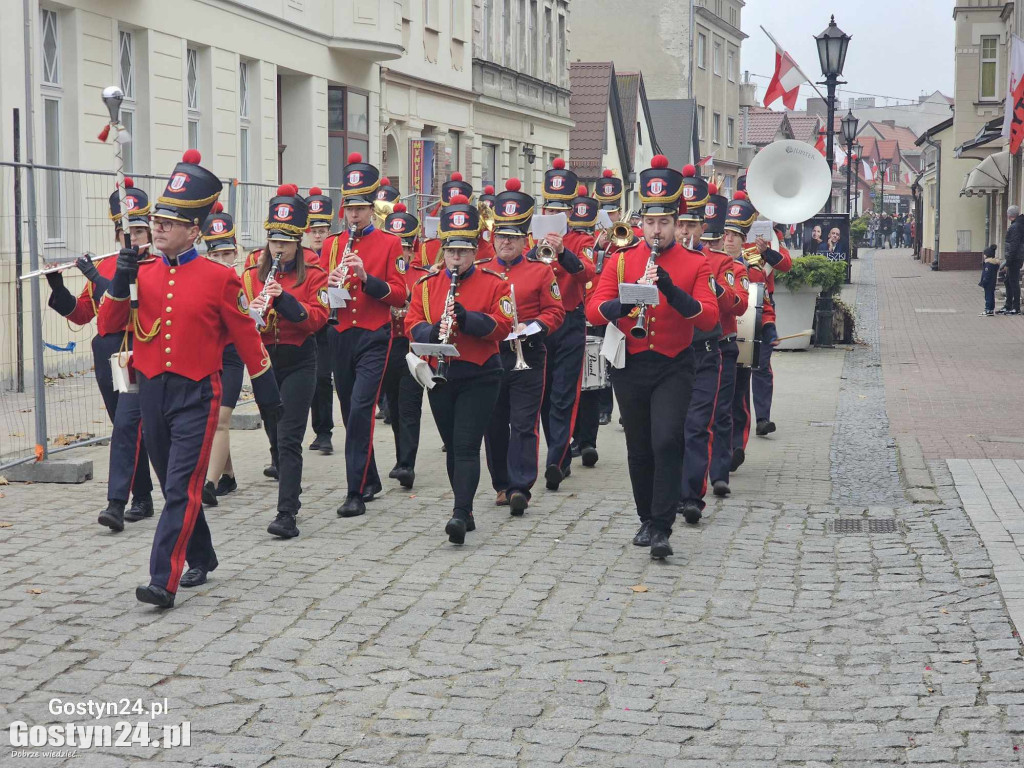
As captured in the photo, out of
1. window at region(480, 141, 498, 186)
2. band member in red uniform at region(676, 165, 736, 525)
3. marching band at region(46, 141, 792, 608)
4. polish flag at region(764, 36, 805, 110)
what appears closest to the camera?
marching band at region(46, 141, 792, 608)

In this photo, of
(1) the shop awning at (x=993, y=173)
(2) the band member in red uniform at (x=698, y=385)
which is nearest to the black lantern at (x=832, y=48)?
(2) the band member in red uniform at (x=698, y=385)

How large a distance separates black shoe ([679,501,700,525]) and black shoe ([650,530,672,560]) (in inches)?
37.1

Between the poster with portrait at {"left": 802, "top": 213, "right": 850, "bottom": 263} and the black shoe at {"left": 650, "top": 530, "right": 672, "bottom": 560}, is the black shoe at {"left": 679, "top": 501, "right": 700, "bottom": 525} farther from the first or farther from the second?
the poster with portrait at {"left": 802, "top": 213, "right": 850, "bottom": 263}

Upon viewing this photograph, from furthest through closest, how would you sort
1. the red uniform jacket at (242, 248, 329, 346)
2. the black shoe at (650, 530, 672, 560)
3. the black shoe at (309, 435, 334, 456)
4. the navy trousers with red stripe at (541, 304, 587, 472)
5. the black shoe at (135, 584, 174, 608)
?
the black shoe at (309, 435, 334, 456) < the navy trousers with red stripe at (541, 304, 587, 472) < the red uniform jacket at (242, 248, 329, 346) < the black shoe at (650, 530, 672, 560) < the black shoe at (135, 584, 174, 608)

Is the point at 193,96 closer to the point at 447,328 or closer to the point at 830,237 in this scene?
the point at 830,237

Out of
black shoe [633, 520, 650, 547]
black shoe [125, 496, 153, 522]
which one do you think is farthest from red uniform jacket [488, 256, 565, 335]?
black shoe [125, 496, 153, 522]

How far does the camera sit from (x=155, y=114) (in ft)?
61.1

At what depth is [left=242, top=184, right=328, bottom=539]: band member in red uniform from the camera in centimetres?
825

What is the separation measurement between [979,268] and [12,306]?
130ft

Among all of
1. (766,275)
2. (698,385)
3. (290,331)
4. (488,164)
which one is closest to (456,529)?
(290,331)

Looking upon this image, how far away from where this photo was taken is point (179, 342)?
671 centimetres

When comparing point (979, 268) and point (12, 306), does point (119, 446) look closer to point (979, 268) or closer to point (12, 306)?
point (12, 306)

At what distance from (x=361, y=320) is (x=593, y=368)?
259cm

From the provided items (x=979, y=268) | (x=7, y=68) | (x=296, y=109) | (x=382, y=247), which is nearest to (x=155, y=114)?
(x=7, y=68)
